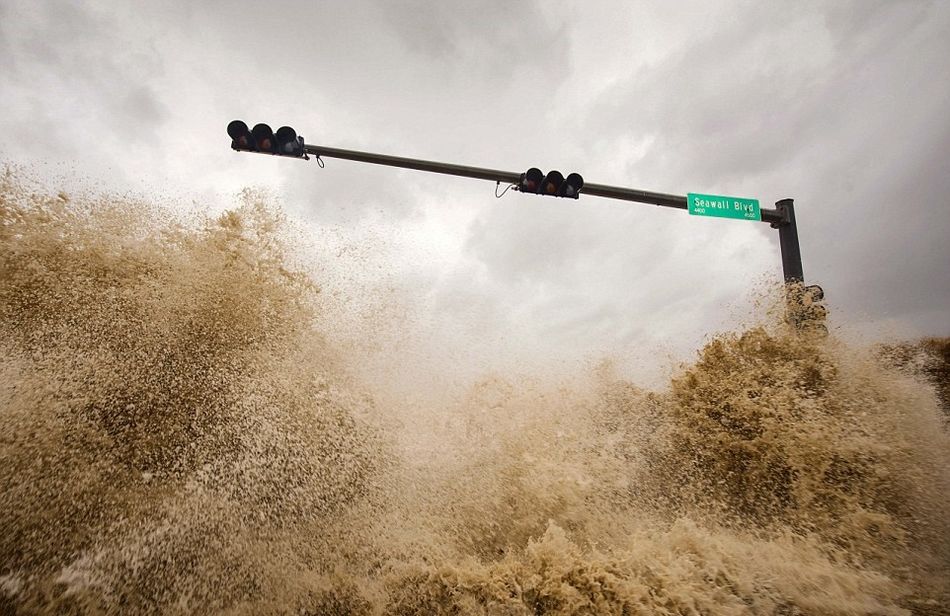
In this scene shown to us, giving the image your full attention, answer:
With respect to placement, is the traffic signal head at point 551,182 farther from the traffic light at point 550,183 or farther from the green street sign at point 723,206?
the green street sign at point 723,206

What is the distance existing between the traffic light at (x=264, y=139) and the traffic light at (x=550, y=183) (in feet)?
13.2

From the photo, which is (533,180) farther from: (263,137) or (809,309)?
(809,309)

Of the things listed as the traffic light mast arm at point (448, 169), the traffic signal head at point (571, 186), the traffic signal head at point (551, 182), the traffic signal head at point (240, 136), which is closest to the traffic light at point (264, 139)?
the traffic signal head at point (240, 136)

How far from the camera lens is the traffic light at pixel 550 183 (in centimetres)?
672

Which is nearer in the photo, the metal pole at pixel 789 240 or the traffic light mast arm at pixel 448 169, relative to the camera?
the traffic light mast arm at pixel 448 169

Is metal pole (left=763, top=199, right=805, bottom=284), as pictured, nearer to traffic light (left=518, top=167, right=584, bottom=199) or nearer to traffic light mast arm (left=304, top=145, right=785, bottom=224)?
traffic light mast arm (left=304, top=145, right=785, bottom=224)

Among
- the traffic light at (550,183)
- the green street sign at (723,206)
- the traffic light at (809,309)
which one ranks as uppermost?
the green street sign at (723,206)

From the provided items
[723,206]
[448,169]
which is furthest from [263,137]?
[723,206]

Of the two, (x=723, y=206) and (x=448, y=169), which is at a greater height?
(x=723, y=206)

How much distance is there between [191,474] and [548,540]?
201 inches

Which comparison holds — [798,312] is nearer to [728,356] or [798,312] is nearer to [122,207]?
→ [728,356]

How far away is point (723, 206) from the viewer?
24.1 ft

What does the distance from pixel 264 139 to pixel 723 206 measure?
27.8ft

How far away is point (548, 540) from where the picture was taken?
484 cm
